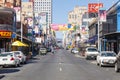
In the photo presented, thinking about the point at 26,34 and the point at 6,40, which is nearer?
the point at 6,40

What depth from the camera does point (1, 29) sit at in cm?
6281

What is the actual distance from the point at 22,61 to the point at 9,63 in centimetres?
662

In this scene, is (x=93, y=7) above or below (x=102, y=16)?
above

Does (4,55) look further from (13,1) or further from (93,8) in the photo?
(13,1)

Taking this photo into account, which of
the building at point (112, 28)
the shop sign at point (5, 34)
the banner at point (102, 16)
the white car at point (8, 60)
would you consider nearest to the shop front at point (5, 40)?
the shop sign at point (5, 34)

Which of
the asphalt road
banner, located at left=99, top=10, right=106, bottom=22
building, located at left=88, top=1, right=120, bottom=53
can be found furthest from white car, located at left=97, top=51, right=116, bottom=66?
building, located at left=88, top=1, right=120, bottom=53

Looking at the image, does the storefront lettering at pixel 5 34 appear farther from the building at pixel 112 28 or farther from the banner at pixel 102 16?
the building at pixel 112 28

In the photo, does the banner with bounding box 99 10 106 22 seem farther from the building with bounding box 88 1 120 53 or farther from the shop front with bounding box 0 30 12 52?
the shop front with bounding box 0 30 12 52

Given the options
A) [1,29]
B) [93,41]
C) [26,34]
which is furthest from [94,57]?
[26,34]

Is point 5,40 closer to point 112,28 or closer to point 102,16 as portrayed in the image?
point 112,28

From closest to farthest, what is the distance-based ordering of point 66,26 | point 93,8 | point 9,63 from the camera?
point 9,63
point 93,8
point 66,26

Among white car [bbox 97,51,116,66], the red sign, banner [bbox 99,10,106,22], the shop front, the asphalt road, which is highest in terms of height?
the red sign

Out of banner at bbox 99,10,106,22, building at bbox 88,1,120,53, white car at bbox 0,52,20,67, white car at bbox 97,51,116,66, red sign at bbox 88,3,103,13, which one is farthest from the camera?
red sign at bbox 88,3,103,13

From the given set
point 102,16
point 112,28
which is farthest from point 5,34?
point 112,28
